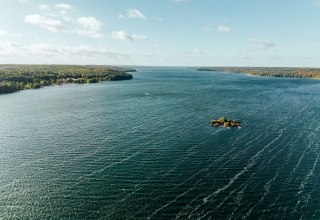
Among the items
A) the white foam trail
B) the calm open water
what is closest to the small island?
the calm open water

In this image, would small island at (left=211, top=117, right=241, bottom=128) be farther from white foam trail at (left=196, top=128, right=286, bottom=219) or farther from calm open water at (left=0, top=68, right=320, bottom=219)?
white foam trail at (left=196, top=128, right=286, bottom=219)

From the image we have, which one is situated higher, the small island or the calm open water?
the small island

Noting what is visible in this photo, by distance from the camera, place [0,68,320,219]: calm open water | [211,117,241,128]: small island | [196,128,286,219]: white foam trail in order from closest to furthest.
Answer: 1. [0,68,320,219]: calm open water
2. [196,128,286,219]: white foam trail
3. [211,117,241,128]: small island

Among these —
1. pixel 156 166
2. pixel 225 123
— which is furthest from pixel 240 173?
pixel 225 123

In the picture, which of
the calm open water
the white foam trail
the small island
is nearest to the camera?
the calm open water

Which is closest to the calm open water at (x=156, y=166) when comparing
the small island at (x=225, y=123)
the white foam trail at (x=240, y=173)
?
the white foam trail at (x=240, y=173)

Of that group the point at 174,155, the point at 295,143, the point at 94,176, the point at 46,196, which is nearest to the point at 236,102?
the point at 295,143

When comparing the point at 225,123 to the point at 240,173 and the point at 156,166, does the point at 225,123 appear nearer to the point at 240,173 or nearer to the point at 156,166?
the point at 240,173

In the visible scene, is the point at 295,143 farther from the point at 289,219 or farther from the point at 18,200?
the point at 18,200

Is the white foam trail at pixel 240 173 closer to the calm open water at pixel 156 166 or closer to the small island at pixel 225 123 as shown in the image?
the calm open water at pixel 156 166

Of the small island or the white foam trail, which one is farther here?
the small island
